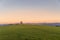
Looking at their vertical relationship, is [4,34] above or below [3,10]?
below

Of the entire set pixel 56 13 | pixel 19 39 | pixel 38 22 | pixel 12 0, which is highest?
pixel 12 0

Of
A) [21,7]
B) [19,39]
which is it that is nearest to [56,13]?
[21,7]

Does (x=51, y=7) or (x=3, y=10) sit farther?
(x=51, y=7)

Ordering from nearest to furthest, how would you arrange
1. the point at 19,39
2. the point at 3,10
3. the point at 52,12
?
1. the point at 19,39
2. the point at 3,10
3. the point at 52,12

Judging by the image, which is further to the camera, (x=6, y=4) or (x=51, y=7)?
(x=51, y=7)

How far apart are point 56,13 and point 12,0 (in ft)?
2.71

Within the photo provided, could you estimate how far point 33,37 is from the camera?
119 centimetres

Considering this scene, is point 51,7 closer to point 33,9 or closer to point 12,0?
point 33,9

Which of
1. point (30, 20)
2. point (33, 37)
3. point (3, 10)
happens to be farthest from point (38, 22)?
point (3, 10)

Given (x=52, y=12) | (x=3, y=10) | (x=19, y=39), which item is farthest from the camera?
(x=52, y=12)

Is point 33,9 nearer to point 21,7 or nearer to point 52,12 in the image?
point 21,7

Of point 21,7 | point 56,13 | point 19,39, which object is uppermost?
point 21,7

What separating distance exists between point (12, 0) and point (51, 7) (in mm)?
710

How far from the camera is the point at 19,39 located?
1.16m
